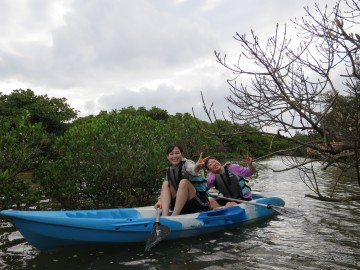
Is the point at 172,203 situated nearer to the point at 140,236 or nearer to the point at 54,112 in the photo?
the point at 140,236

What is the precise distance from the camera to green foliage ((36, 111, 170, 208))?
7113mm

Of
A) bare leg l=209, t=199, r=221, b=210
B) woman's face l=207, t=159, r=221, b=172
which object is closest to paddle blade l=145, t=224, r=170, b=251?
woman's face l=207, t=159, r=221, b=172

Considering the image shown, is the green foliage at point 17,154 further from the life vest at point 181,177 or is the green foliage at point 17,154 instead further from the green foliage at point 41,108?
the green foliage at point 41,108

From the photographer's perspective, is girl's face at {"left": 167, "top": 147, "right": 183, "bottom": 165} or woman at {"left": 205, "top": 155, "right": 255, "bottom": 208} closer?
girl's face at {"left": 167, "top": 147, "right": 183, "bottom": 165}

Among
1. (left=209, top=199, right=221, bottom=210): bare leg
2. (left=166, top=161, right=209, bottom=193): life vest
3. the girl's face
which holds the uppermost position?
the girl's face

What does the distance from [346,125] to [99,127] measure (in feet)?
18.8

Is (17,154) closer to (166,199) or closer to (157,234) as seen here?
(166,199)

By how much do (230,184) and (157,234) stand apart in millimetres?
2539

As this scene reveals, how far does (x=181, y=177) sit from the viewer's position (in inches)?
242

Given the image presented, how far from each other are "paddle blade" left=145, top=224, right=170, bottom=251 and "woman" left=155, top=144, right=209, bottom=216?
731mm

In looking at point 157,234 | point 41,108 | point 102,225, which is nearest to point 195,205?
point 157,234

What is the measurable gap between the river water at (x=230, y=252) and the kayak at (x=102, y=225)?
0.54 feet

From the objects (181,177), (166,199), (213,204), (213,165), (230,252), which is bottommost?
(230,252)

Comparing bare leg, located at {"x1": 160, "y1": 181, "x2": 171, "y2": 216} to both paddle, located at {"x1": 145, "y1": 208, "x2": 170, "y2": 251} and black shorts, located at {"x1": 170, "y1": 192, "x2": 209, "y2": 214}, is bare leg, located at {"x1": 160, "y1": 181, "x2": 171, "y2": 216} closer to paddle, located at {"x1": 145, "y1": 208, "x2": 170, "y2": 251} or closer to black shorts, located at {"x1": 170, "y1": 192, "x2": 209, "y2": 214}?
black shorts, located at {"x1": 170, "y1": 192, "x2": 209, "y2": 214}
